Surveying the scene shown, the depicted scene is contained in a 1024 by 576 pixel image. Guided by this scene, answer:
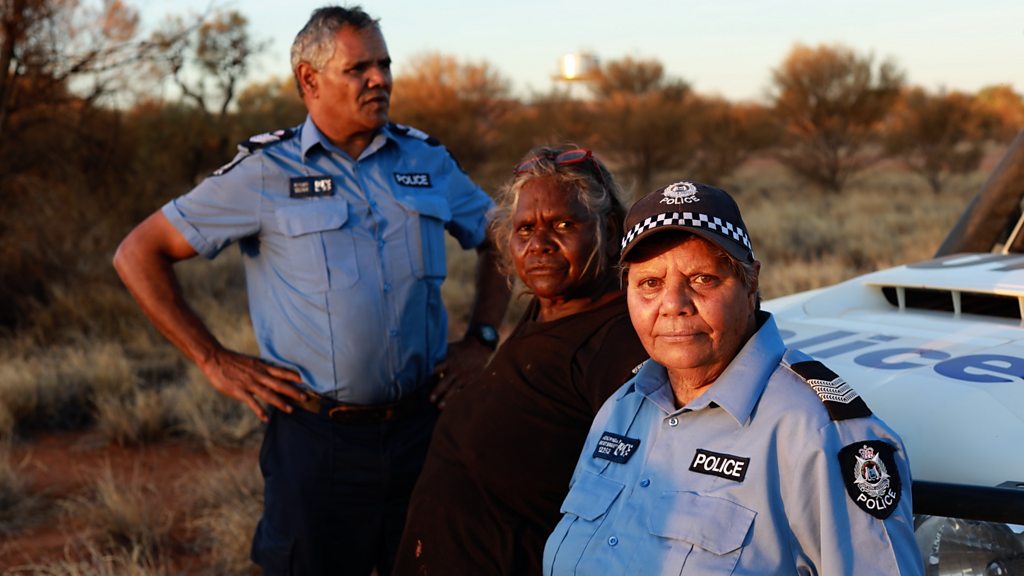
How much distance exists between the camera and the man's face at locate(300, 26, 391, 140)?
3348 mm

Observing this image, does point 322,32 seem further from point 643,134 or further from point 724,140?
point 724,140

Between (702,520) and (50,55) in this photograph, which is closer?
(702,520)

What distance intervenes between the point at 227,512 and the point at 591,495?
138 inches

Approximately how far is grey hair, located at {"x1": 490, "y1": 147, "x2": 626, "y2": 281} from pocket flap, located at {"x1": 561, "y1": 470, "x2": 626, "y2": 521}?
77cm

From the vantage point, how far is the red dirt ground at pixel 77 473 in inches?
197

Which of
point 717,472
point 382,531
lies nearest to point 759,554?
point 717,472

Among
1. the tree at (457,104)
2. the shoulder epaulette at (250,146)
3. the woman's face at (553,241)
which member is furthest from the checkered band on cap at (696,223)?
the tree at (457,104)

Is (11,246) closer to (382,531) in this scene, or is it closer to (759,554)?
(382,531)

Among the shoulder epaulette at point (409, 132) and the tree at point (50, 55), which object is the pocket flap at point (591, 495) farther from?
the tree at point (50, 55)

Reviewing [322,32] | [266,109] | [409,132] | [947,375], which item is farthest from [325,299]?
[266,109]

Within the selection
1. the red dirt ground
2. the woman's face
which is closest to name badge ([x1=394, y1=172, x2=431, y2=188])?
the woman's face

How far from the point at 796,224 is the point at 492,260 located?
568 inches

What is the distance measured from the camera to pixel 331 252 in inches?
131

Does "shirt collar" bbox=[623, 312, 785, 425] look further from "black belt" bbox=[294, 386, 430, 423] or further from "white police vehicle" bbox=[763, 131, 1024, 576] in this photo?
"black belt" bbox=[294, 386, 430, 423]
